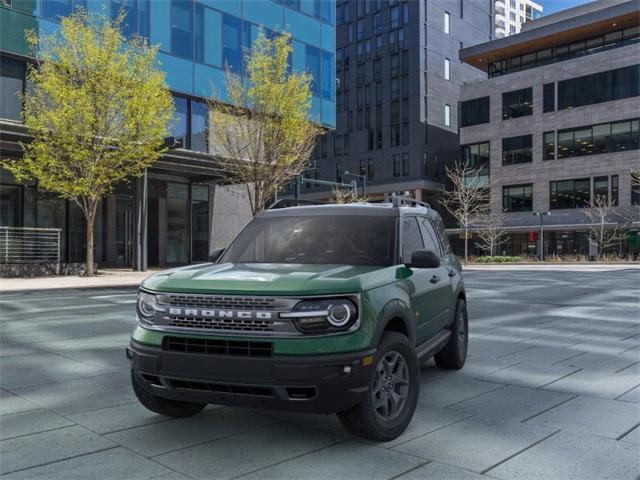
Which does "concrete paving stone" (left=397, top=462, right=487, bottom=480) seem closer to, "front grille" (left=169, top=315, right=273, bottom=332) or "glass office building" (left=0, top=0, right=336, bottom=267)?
"front grille" (left=169, top=315, right=273, bottom=332)

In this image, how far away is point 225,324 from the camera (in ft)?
13.3

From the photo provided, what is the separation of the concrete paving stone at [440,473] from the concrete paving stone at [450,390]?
4.81ft

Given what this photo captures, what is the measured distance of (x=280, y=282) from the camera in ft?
13.5

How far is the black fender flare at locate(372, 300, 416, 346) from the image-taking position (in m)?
4.18

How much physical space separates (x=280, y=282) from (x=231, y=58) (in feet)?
93.2

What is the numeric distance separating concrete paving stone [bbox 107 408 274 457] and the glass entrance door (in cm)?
2784

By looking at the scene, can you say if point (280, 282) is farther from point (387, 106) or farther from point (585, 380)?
point (387, 106)

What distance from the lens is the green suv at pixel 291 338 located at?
12.8ft

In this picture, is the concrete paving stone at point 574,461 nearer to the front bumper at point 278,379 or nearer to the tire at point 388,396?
the tire at point 388,396

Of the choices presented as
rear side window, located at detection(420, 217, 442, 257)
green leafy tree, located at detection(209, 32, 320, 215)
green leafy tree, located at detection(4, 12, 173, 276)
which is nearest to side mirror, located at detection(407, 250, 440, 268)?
rear side window, located at detection(420, 217, 442, 257)

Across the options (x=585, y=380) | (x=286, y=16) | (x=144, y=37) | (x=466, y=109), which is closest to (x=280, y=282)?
(x=585, y=380)

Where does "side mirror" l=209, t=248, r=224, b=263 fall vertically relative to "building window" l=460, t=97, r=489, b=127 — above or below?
below

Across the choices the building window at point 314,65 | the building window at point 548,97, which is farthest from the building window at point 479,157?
the building window at point 314,65

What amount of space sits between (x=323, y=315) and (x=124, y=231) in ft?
97.1
